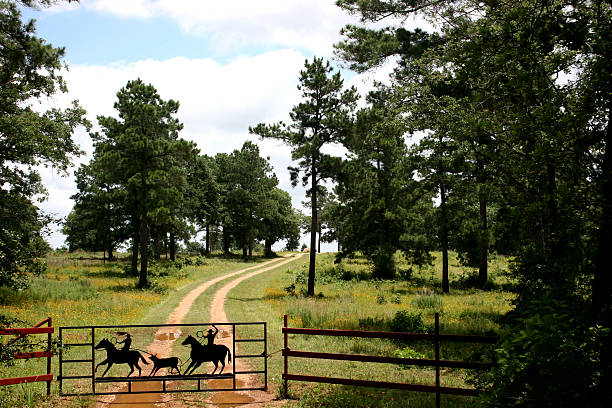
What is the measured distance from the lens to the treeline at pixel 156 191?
97.7 ft

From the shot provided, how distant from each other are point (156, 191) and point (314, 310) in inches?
675

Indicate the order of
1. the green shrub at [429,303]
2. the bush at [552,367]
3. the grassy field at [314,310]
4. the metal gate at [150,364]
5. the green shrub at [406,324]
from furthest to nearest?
the green shrub at [429,303] < the green shrub at [406,324] < the grassy field at [314,310] < the metal gate at [150,364] < the bush at [552,367]

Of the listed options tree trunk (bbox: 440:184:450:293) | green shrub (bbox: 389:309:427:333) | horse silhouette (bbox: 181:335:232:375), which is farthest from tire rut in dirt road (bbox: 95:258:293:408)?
tree trunk (bbox: 440:184:450:293)

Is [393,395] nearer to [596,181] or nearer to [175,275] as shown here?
[596,181]

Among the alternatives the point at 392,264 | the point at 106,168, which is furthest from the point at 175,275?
the point at 392,264

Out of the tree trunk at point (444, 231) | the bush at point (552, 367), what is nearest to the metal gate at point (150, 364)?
the bush at point (552, 367)

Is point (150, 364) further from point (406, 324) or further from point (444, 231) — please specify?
point (444, 231)

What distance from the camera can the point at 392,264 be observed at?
35.2 m

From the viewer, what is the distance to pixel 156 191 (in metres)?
30.6

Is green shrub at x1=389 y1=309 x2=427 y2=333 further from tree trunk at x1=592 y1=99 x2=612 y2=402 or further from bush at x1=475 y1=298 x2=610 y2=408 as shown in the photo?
bush at x1=475 y1=298 x2=610 y2=408

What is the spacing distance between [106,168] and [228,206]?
104 ft

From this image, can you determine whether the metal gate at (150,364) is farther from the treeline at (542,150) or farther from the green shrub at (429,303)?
the green shrub at (429,303)

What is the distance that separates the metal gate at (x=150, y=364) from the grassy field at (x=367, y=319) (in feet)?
2.96

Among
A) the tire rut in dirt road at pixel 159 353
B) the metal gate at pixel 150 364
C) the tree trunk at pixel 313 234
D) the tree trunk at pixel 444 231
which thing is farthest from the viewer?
the tree trunk at pixel 444 231
